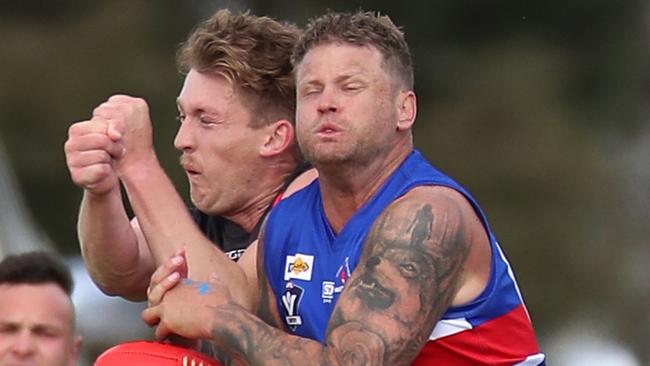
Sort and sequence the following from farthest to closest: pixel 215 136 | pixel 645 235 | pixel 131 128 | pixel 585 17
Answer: pixel 585 17 → pixel 645 235 → pixel 215 136 → pixel 131 128

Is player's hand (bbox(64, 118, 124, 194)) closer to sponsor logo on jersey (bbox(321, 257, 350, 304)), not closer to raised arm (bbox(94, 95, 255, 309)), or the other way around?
raised arm (bbox(94, 95, 255, 309))

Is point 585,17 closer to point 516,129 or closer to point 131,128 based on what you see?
point 516,129

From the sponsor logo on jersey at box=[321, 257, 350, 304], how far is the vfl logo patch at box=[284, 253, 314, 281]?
92 mm

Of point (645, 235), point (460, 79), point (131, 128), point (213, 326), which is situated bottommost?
point (645, 235)

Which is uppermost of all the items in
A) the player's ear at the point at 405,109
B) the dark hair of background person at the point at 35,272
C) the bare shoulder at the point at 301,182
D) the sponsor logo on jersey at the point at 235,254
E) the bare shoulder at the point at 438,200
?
the player's ear at the point at 405,109

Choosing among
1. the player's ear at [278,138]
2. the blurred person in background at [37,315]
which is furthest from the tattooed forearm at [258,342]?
the player's ear at [278,138]

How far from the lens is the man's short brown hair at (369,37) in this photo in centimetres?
551

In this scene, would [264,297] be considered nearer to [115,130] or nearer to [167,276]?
[167,276]

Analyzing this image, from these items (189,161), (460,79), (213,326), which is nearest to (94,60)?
(460,79)

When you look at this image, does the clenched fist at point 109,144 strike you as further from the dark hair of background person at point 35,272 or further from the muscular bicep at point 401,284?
the muscular bicep at point 401,284

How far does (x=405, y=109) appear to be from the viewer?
5.52 metres

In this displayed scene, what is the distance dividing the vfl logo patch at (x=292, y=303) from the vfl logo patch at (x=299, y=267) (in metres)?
0.03

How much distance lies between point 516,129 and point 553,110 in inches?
21.5

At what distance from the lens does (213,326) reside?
525cm
